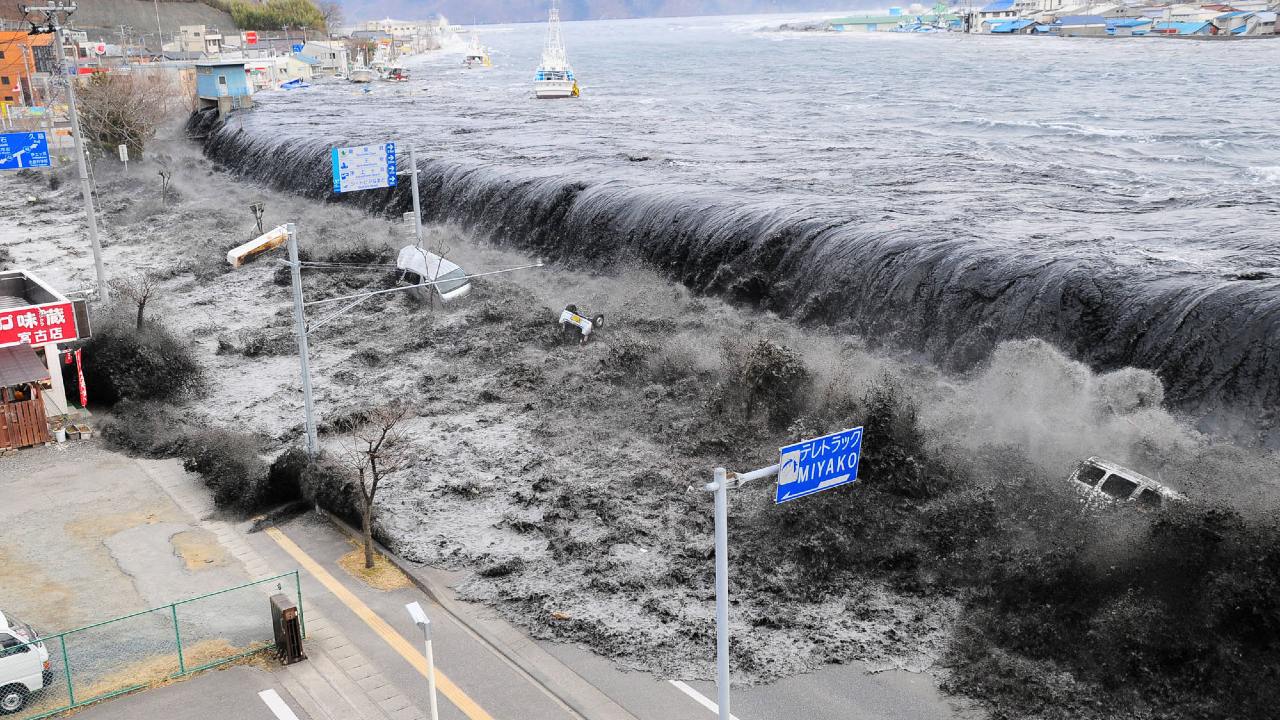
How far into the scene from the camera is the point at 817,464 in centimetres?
1271

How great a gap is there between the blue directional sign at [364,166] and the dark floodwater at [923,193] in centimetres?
894

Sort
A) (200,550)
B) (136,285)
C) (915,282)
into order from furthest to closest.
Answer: (136,285), (915,282), (200,550)

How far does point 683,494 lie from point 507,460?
524cm

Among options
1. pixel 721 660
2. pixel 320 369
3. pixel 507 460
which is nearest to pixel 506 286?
pixel 320 369

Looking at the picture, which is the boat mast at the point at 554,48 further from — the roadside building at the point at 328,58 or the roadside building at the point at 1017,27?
the roadside building at the point at 1017,27

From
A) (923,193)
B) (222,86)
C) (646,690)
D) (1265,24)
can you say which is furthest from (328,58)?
(646,690)

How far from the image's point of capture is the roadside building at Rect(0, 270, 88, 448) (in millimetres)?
27984

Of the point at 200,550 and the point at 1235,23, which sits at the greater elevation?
the point at 1235,23

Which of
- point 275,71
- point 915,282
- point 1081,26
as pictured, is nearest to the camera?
point 915,282

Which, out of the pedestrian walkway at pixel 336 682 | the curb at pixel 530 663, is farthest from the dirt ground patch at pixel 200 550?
the curb at pixel 530 663

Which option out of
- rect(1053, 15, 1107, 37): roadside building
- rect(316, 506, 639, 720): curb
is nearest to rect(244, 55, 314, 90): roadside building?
rect(316, 506, 639, 720): curb

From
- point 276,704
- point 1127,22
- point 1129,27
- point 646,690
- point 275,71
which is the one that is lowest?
point 646,690

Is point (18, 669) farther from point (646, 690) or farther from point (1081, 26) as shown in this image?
point (1081, 26)

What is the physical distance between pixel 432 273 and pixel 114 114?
43640mm
